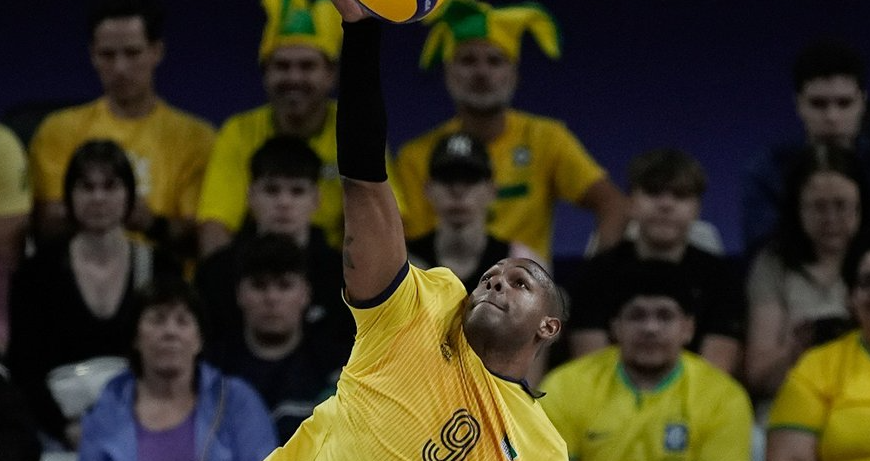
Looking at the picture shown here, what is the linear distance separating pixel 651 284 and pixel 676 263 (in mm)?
289

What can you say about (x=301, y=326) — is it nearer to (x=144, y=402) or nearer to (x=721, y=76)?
(x=144, y=402)

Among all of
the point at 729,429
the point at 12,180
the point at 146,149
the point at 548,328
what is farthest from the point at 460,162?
the point at 548,328

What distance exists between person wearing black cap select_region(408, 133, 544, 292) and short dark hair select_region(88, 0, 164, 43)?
3.69 ft

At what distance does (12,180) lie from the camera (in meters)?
6.43

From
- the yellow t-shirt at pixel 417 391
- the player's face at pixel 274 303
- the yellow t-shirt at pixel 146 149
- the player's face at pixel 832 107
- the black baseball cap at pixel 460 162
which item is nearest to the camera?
the yellow t-shirt at pixel 417 391

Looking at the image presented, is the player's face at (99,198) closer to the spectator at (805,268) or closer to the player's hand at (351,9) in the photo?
the spectator at (805,268)

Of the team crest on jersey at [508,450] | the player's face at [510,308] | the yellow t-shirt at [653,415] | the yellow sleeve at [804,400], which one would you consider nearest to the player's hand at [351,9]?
the player's face at [510,308]

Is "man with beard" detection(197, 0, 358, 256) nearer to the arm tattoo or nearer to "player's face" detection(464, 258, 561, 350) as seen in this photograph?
"player's face" detection(464, 258, 561, 350)

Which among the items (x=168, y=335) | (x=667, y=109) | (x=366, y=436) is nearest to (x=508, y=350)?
(x=366, y=436)

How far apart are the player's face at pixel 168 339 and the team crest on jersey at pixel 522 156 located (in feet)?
4.73

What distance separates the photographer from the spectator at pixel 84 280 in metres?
6.30

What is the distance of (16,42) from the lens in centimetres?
813

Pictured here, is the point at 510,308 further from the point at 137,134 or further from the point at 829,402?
the point at 137,134

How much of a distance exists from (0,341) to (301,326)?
3.15ft
